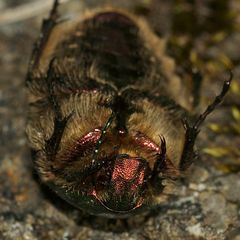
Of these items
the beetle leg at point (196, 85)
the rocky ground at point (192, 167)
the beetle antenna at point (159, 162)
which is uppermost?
the beetle antenna at point (159, 162)

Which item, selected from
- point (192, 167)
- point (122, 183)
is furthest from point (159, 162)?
point (192, 167)

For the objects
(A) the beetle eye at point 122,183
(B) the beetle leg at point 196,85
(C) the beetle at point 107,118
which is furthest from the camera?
(B) the beetle leg at point 196,85

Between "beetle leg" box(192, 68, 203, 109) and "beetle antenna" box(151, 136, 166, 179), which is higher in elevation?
"beetle antenna" box(151, 136, 166, 179)

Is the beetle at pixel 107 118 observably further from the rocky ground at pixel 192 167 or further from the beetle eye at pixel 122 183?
the rocky ground at pixel 192 167

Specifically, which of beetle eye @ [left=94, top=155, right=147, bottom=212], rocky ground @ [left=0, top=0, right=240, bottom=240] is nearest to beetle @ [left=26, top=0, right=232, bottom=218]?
beetle eye @ [left=94, top=155, right=147, bottom=212]

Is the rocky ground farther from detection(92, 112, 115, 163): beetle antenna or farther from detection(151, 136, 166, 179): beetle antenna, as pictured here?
detection(92, 112, 115, 163): beetle antenna

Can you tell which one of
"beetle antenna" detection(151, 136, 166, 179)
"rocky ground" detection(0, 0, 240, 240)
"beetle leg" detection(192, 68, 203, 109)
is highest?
"beetle antenna" detection(151, 136, 166, 179)

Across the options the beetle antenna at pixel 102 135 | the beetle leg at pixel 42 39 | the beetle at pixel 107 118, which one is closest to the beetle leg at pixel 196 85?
the beetle at pixel 107 118

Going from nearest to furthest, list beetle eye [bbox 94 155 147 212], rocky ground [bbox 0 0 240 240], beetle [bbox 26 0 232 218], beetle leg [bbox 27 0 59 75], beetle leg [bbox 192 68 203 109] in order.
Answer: beetle eye [bbox 94 155 147 212]
beetle [bbox 26 0 232 218]
rocky ground [bbox 0 0 240 240]
beetle leg [bbox 27 0 59 75]
beetle leg [bbox 192 68 203 109]
